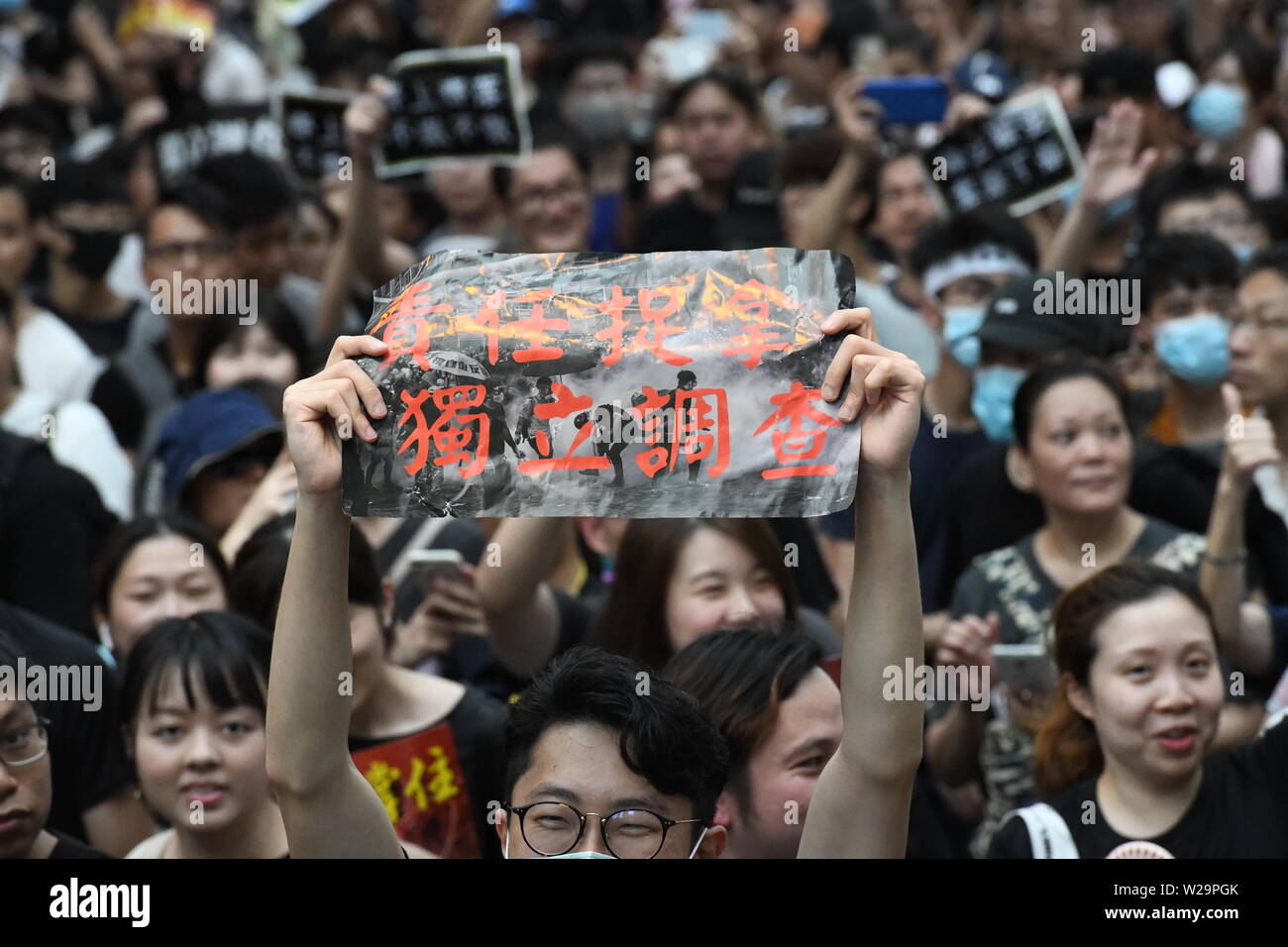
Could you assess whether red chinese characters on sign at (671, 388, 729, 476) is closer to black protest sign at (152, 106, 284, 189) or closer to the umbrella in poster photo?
the umbrella in poster photo

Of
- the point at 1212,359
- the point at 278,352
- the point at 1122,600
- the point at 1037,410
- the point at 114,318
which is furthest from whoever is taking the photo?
the point at 114,318

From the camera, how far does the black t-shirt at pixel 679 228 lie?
301 inches

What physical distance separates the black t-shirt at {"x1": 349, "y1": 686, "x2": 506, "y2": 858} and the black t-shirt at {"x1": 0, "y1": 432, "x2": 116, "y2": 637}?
1.35 m

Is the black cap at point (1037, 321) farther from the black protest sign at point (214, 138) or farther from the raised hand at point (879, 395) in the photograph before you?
the black protest sign at point (214, 138)

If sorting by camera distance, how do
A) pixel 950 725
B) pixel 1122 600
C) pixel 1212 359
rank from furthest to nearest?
pixel 1212 359 < pixel 950 725 < pixel 1122 600

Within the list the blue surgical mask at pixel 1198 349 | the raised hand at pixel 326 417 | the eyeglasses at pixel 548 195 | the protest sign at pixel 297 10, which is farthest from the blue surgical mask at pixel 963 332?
the protest sign at pixel 297 10

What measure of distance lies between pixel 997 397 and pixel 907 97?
2107 mm

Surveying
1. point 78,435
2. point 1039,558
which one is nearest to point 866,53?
point 78,435

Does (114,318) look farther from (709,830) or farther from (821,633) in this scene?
(709,830)

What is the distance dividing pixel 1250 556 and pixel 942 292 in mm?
1587

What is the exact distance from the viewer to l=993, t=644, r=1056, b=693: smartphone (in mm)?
4082

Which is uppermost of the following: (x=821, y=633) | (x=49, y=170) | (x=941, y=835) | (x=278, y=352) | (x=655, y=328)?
(x=49, y=170)

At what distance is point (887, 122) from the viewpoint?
700 centimetres
